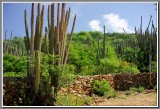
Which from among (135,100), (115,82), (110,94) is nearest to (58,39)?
(110,94)

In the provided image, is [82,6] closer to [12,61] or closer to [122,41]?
[12,61]

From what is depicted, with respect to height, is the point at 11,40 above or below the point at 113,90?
above

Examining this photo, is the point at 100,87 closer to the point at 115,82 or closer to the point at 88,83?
the point at 88,83

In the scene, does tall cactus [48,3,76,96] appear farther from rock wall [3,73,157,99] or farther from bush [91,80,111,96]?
bush [91,80,111,96]

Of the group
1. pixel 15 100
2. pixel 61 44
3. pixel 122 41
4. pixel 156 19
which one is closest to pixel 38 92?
pixel 15 100

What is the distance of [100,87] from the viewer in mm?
9227

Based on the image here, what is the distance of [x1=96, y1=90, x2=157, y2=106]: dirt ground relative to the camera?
828 centimetres

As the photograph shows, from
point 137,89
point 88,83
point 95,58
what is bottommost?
point 137,89

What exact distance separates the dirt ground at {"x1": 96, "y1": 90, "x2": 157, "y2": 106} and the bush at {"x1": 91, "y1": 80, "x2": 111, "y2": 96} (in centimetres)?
36

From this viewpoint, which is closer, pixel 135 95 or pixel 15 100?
pixel 15 100

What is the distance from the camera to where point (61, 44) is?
28.1 feet

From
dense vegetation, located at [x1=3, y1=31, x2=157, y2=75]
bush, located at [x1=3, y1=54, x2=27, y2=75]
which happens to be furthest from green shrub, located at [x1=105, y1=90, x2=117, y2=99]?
bush, located at [x1=3, y1=54, x2=27, y2=75]

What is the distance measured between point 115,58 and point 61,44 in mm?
2576

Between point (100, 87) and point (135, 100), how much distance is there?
0.86 meters
